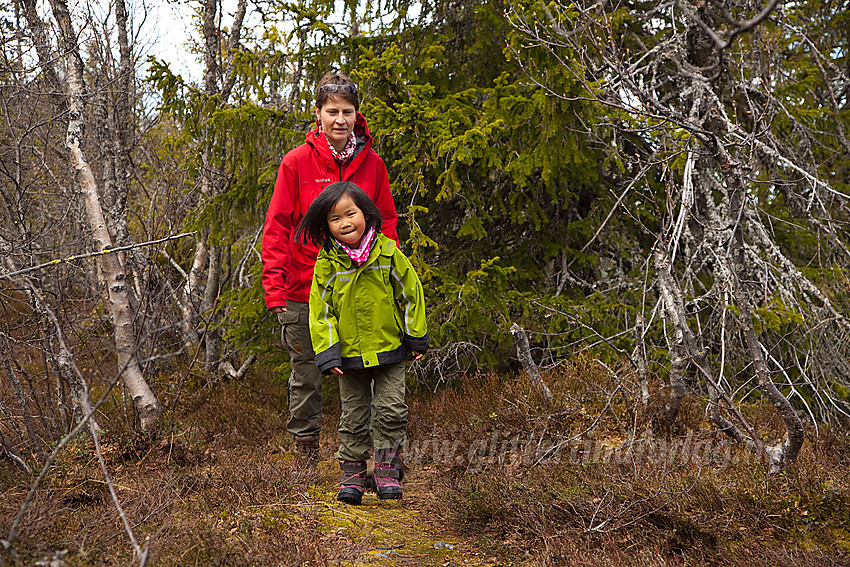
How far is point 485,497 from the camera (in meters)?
3.64

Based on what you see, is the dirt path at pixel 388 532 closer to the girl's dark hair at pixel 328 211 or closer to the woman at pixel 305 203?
the woman at pixel 305 203

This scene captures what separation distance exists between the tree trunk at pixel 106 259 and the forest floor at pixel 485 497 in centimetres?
21

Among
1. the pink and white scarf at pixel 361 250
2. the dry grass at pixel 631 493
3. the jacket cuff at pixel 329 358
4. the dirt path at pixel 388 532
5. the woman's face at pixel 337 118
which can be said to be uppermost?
the woman's face at pixel 337 118

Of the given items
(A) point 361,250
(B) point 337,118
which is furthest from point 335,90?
(A) point 361,250

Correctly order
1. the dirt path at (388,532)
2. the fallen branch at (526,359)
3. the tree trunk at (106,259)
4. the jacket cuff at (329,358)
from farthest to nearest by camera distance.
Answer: the fallen branch at (526,359)
the tree trunk at (106,259)
the jacket cuff at (329,358)
the dirt path at (388,532)

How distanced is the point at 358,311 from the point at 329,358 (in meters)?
0.34

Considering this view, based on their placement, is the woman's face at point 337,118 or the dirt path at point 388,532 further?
the woman's face at point 337,118

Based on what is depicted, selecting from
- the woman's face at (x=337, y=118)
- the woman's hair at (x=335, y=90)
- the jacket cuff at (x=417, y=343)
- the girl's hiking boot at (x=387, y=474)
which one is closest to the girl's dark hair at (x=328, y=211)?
the woman's face at (x=337, y=118)

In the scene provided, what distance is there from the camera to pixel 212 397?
659cm

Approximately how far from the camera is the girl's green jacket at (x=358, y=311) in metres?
3.88

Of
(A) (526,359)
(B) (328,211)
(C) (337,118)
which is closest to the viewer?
(B) (328,211)

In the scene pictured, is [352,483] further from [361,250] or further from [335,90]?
[335,90]

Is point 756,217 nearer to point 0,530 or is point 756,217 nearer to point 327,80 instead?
point 327,80

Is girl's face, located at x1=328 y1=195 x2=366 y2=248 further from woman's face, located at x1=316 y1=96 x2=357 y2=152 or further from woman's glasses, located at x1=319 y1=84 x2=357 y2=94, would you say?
woman's glasses, located at x1=319 y1=84 x2=357 y2=94
